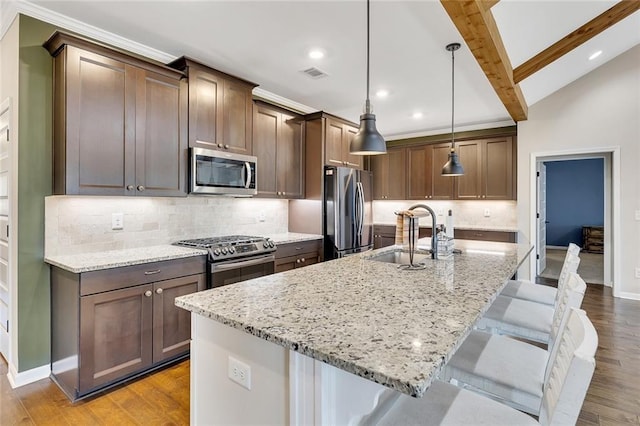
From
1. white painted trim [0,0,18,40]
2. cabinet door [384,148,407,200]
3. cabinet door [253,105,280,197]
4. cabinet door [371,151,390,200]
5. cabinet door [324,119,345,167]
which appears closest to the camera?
white painted trim [0,0,18,40]

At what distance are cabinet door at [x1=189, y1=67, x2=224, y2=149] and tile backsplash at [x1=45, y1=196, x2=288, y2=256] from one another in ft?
2.04

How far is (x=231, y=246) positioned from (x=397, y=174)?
3916 mm

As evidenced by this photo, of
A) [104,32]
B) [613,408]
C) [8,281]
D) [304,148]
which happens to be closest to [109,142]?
[104,32]

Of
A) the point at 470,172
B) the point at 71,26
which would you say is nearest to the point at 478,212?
the point at 470,172

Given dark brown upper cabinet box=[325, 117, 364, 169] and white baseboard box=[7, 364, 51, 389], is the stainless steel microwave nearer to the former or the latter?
dark brown upper cabinet box=[325, 117, 364, 169]

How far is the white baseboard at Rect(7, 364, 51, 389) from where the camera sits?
7.66 ft

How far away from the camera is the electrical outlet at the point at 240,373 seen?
1.13m

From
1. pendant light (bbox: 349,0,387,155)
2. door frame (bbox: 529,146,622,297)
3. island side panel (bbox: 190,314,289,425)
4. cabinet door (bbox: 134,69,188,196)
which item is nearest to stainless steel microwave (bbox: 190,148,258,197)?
cabinet door (bbox: 134,69,188,196)

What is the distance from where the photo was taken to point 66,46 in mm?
2240

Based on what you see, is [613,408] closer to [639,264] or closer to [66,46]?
[639,264]

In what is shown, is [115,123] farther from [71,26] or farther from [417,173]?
[417,173]

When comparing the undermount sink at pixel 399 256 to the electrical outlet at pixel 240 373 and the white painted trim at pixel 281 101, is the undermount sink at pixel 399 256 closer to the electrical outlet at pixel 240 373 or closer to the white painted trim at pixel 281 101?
the electrical outlet at pixel 240 373

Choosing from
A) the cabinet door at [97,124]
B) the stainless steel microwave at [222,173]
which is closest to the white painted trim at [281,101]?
the stainless steel microwave at [222,173]

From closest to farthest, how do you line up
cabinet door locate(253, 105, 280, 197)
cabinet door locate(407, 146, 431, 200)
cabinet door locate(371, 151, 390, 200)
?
cabinet door locate(253, 105, 280, 197)
cabinet door locate(407, 146, 431, 200)
cabinet door locate(371, 151, 390, 200)
